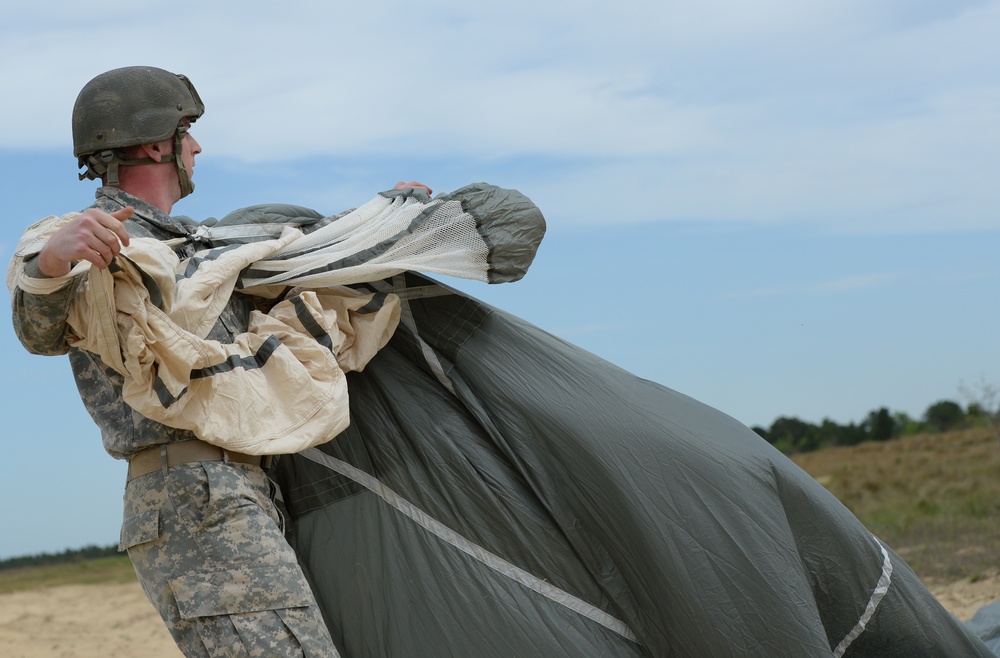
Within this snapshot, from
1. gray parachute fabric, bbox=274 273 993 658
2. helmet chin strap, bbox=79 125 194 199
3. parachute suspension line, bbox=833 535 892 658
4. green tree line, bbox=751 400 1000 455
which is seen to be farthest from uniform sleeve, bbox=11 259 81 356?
green tree line, bbox=751 400 1000 455

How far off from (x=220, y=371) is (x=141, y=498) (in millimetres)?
411

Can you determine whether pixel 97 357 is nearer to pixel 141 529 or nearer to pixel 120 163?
pixel 141 529

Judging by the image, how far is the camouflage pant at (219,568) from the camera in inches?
107

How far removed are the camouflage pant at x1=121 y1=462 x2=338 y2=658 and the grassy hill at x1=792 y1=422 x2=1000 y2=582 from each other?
21.3 ft

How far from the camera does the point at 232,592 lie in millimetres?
2711

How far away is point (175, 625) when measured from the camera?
2795 mm

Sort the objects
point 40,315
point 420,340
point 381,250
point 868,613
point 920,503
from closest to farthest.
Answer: point 40,315, point 381,250, point 420,340, point 868,613, point 920,503

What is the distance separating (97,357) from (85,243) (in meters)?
0.56

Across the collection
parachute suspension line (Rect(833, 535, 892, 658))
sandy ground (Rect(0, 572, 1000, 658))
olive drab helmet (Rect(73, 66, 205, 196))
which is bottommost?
sandy ground (Rect(0, 572, 1000, 658))

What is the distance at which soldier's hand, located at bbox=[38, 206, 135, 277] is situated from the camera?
241 cm

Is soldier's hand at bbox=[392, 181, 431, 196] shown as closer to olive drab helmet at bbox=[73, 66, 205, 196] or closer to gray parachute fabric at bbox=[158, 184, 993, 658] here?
gray parachute fabric at bbox=[158, 184, 993, 658]

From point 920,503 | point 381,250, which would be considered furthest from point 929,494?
point 381,250

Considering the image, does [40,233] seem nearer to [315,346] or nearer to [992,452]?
[315,346]

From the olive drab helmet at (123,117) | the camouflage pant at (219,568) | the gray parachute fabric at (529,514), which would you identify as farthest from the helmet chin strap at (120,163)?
the camouflage pant at (219,568)
